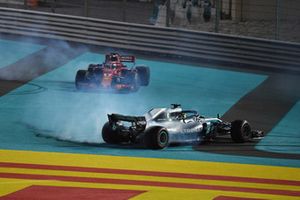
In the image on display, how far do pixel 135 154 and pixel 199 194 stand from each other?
3665mm

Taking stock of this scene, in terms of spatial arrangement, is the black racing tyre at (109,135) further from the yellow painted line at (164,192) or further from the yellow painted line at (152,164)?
the yellow painted line at (164,192)

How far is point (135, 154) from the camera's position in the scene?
1798cm

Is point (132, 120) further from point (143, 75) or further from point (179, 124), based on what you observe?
point (143, 75)

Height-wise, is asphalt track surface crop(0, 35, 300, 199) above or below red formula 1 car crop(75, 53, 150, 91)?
below

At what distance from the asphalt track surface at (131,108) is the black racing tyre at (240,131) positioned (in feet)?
0.56

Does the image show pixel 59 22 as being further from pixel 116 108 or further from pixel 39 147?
pixel 39 147

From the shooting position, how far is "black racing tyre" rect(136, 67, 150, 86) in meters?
24.9

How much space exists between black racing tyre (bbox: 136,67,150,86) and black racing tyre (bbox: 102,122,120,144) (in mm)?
6324

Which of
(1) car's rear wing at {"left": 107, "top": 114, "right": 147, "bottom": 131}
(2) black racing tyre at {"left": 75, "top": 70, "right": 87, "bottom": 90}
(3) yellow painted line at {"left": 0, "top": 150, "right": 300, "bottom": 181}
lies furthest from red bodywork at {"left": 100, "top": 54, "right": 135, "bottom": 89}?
(3) yellow painted line at {"left": 0, "top": 150, "right": 300, "bottom": 181}

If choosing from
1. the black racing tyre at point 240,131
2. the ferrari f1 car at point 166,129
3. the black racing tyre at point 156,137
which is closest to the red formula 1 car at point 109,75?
the ferrari f1 car at point 166,129

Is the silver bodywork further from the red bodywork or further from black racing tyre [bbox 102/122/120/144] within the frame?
the red bodywork

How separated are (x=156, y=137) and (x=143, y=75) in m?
7.10

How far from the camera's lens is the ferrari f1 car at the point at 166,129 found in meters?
→ 18.2

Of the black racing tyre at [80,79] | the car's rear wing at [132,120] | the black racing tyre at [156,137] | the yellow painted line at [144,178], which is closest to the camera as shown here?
the yellow painted line at [144,178]
